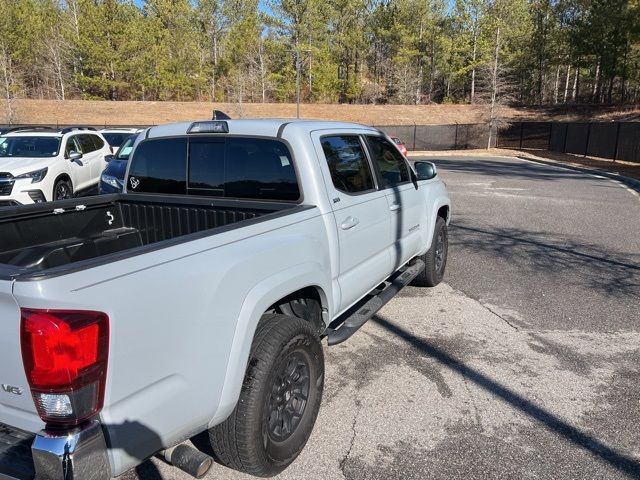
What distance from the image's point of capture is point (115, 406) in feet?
6.06

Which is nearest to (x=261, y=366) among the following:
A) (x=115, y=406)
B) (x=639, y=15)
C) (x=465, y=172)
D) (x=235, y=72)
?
(x=115, y=406)

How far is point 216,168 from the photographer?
370 centimetres

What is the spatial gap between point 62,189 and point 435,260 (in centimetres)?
855

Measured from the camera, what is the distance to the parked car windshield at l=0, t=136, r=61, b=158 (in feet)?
35.6

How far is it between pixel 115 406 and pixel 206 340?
1.47 feet

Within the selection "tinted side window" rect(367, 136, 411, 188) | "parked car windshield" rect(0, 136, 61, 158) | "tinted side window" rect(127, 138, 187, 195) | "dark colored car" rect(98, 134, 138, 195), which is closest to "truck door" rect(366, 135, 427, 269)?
"tinted side window" rect(367, 136, 411, 188)

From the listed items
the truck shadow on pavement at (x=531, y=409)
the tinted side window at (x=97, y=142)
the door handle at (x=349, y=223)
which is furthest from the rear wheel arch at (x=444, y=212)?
the tinted side window at (x=97, y=142)

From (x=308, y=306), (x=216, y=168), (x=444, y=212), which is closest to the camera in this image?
(x=308, y=306)

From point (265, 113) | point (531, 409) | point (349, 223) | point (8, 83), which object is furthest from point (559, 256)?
point (8, 83)

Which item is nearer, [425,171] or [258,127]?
[258,127]

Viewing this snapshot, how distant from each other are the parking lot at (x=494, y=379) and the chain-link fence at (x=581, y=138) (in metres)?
19.2

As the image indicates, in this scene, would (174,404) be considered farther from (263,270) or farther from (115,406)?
(263,270)

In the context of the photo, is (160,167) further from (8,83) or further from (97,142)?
(8,83)

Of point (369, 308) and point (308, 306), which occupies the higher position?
point (308, 306)
